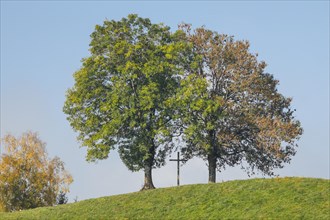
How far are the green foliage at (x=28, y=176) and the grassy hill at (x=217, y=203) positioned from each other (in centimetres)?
2233

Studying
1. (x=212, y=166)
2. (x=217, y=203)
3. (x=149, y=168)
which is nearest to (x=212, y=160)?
(x=212, y=166)

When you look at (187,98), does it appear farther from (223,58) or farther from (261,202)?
(261,202)

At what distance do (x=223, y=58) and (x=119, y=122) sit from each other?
41.8 ft

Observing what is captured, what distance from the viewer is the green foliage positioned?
71.4m

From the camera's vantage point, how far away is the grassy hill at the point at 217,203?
38219 millimetres

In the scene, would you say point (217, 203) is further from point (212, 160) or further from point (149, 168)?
point (212, 160)

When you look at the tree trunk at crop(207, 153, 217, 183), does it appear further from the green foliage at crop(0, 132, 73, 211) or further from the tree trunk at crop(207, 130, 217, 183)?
the green foliage at crop(0, 132, 73, 211)

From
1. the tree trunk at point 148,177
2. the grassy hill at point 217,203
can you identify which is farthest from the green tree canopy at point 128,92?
the grassy hill at point 217,203

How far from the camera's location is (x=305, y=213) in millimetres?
36875

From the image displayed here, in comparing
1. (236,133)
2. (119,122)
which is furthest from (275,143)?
(119,122)

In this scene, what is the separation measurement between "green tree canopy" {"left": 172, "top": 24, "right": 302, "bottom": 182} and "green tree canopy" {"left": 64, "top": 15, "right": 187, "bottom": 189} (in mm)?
2460

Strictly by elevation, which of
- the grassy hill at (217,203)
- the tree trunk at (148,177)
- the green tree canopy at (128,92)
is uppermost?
the green tree canopy at (128,92)

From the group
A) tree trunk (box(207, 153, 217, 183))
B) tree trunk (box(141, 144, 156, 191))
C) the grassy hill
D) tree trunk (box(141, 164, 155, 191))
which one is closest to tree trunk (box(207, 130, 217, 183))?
tree trunk (box(207, 153, 217, 183))

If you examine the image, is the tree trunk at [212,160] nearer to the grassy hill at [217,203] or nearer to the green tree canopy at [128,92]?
the green tree canopy at [128,92]
